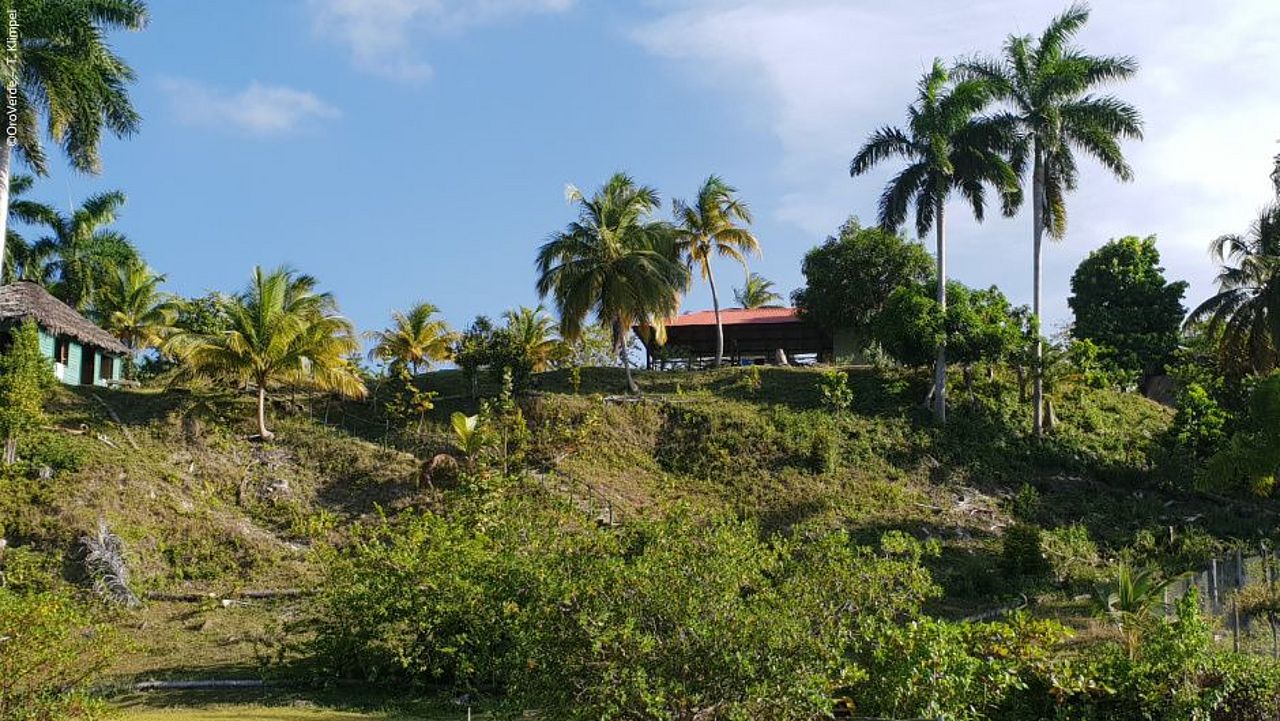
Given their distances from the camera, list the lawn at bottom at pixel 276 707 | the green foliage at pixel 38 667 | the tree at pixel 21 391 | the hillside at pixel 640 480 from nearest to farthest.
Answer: the green foliage at pixel 38 667, the lawn at bottom at pixel 276 707, the hillside at pixel 640 480, the tree at pixel 21 391

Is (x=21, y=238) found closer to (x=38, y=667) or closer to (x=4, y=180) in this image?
(x=4, y=180)

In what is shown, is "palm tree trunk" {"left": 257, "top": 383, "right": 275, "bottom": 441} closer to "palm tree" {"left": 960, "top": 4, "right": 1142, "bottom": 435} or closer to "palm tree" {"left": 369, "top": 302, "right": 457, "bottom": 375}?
"palm tree" {"left": 369, "top": 302, "right": 457, "bottom": 375}

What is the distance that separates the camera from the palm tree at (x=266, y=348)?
91.7 ft

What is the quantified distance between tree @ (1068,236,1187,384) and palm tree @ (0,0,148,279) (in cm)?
3773

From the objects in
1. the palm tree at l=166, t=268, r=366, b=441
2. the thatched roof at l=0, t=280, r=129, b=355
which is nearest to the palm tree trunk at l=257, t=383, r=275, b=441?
the palm tree at l=166, t=268, r=366, b=441

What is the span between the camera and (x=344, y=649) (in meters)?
16.4

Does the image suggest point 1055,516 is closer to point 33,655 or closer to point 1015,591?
point 1015,591

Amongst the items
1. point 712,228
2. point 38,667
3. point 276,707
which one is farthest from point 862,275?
point 38,667

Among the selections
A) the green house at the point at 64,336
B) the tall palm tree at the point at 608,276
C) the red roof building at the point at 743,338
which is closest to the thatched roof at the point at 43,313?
the green house at the point at 64,336

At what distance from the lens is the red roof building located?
43.2m

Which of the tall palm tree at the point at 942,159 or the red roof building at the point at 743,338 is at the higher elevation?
the tall palm tree at the point at 942,159

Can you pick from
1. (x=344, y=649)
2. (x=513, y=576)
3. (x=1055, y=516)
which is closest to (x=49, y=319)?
(x=344, y=649)

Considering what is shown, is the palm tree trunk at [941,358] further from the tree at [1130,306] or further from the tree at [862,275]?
the tree at [1130,306]

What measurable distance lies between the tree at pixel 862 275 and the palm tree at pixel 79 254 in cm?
2531
